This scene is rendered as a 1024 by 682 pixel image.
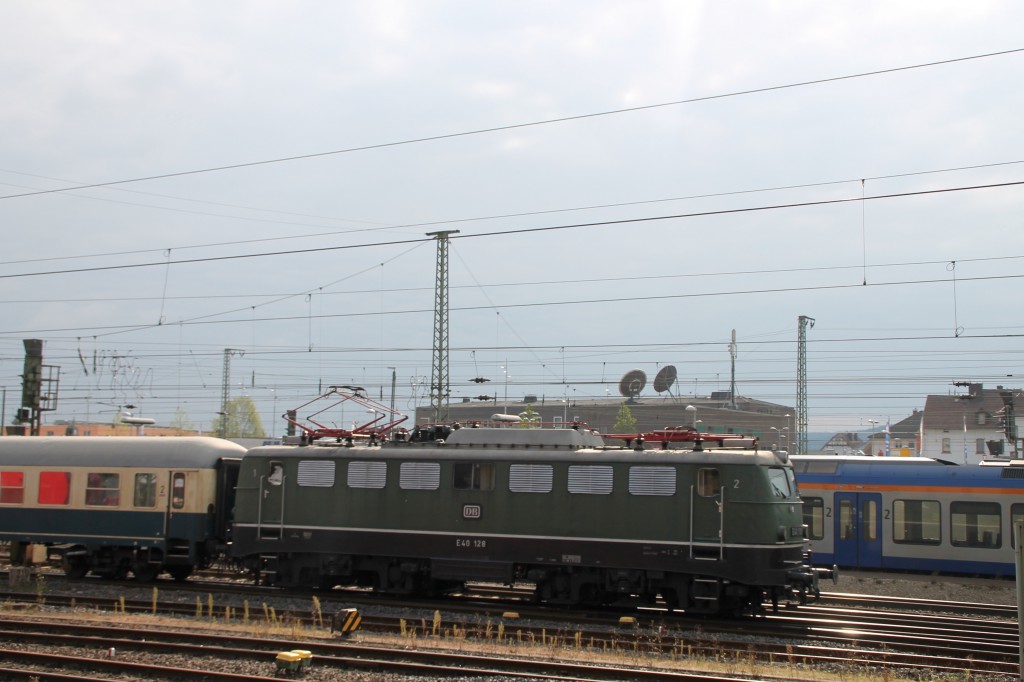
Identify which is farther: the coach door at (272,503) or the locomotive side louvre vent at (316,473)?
the coach door at (272,503)

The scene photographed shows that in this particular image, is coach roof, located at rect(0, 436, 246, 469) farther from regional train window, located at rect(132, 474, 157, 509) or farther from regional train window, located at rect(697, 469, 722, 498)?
regional train window, located at rect(697, 469, 722, 498)

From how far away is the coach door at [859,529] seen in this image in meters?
26.0

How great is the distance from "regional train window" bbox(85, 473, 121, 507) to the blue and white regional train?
61.6ft

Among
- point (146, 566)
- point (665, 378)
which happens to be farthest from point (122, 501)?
point (665, 378)

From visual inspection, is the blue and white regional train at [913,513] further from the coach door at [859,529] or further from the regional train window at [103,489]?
the regional train window at [103,489]

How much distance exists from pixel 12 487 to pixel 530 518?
47.9ft

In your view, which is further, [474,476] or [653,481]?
[474,476]

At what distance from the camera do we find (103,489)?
79.4 ft

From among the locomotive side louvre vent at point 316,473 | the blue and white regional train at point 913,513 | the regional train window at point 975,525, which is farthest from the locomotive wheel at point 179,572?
the regional train window at point 975,525

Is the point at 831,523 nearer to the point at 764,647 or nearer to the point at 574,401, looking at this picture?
the point at 764,647

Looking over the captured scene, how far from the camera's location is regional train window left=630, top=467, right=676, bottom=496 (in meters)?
19.3

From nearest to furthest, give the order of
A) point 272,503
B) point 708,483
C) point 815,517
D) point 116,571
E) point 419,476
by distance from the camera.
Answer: point 708,483 < point 419,476 < point 272,503 < point 116,571 < point 815,517

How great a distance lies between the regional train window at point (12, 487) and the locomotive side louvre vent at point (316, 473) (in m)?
8.43

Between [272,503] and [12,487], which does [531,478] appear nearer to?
[272,503]
